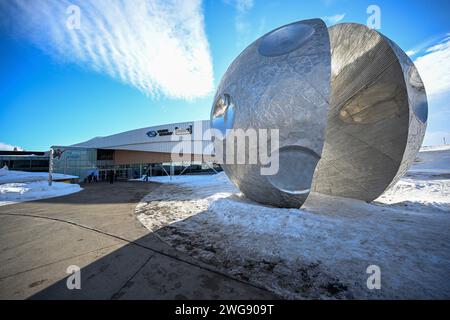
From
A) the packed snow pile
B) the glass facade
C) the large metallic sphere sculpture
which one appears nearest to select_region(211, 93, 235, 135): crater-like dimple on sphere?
the large metallic sphere sculpture

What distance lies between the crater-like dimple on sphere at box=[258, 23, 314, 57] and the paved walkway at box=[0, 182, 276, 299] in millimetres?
6127

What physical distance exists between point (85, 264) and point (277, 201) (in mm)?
4866

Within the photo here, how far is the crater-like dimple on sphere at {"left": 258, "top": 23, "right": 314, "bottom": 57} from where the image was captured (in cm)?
516

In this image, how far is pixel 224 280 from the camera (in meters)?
2.38

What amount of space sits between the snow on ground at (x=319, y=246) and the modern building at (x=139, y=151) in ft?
65.9

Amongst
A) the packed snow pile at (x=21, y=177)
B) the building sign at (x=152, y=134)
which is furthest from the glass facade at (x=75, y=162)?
the building sign at (x=152, y=134)

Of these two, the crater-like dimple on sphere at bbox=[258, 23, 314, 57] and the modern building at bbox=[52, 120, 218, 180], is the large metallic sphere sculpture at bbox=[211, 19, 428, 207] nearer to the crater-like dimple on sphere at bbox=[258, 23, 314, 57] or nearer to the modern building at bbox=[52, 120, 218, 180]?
the crater-like dimple on sphere at bbox=[258, 23, 314, 57]

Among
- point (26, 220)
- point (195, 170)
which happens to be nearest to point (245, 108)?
point (26, 220)

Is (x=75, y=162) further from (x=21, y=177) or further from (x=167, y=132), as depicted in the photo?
(x=167, y=132)

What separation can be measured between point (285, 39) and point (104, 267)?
294 inches

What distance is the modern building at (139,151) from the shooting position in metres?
23.8

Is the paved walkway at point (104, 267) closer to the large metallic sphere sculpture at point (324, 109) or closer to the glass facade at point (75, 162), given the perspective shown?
the large metallic sphere sculpture at point (324, 109)

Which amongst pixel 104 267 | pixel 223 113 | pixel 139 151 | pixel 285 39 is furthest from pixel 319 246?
pixel 139 151
